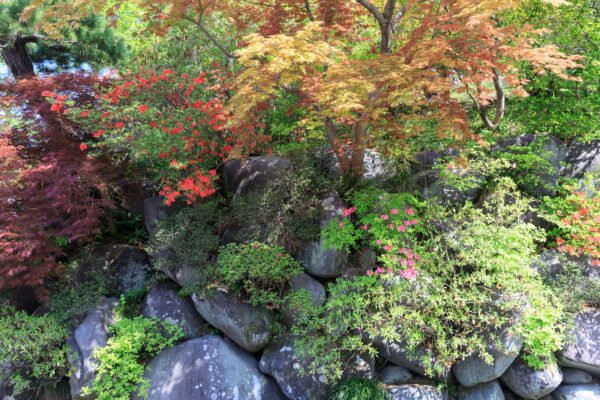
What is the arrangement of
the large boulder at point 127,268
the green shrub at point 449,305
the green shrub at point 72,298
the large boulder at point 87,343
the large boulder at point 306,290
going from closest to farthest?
the green shrub at point 449,305
the large boulder at point 87,343
the large boulder at point 306,290
the green shrub at point 72,298
the large boulder at point 127,268

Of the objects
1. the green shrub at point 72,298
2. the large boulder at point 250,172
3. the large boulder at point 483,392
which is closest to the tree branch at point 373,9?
the large boulder at point 250,172

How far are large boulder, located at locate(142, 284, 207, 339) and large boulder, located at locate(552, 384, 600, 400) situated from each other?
4259mm

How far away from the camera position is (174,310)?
4633mm

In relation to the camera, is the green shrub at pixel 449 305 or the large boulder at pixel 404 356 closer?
the green shrub at pixel 449 305

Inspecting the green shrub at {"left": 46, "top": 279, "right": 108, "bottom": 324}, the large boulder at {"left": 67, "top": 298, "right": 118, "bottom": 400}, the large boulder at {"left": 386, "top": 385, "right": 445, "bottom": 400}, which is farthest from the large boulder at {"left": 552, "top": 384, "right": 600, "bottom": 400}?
the green shrub at {"left": 46, "top": 279, "right": 108, "bottom": 324}

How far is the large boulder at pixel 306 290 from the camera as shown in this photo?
4273 millimetres

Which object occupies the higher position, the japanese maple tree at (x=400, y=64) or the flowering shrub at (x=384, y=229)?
the japanese maple tree at (x=400, y=64)

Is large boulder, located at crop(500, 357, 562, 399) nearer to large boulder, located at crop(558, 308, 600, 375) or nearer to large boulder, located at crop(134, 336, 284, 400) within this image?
large boulder, located at crop(558, 308, 600, 375)

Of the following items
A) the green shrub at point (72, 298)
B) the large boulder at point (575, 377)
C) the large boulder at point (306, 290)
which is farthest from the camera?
the green shrub at point (72, 298)

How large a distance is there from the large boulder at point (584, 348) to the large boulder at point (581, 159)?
1.95 m

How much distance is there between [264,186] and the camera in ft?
16.4

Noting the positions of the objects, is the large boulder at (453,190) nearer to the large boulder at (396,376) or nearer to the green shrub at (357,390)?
the large boulder at (396,376)

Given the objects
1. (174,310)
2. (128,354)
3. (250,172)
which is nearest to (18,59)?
(250,172)

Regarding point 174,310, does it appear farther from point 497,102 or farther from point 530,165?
point 497,102
